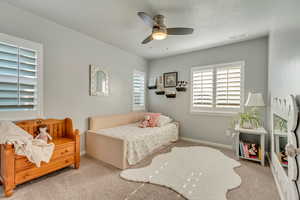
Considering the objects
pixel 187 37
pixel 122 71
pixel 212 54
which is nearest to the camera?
pixel 187 37

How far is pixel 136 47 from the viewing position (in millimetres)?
3703

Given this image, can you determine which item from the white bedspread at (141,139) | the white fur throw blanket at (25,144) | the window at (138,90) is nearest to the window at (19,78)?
the white fur throw blanket at (25,144)

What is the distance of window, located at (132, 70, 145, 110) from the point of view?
14.3 feet

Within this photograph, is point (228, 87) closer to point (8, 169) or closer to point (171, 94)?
point (171, 94)

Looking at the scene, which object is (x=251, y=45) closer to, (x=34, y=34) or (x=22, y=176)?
(x=34, y=34)

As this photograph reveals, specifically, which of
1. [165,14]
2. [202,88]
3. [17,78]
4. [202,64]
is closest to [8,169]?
[17,78]

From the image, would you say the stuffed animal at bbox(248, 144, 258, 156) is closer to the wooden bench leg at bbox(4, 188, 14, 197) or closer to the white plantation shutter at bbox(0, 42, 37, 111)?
the wooden bench leg at bbox(4, 188, 14, 197)

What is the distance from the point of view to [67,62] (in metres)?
2.71

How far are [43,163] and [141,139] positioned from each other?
61.3 inches

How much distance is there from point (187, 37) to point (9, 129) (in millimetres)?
3468

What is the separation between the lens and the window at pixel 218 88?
3301 millimetres

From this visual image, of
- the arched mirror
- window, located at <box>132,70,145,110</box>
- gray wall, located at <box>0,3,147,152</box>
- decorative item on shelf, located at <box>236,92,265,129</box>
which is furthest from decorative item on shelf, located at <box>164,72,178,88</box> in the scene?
decorative item on shelf, located at <box>236,92,265,129</box>

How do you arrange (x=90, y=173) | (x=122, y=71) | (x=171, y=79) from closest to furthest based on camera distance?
1. (x=90, y=173)
2. (x=122, y=71)
3. (x=171, y=79)

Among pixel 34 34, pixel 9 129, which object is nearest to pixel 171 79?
pixel 34 34
